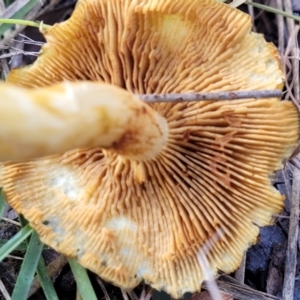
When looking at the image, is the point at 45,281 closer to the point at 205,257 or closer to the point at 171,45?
the point at 205,257

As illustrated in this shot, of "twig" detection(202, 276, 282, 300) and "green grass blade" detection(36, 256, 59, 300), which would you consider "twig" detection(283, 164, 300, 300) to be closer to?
"twig" detection(202, 276, 282, 300)

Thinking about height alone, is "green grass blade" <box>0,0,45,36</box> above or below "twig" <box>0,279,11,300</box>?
above

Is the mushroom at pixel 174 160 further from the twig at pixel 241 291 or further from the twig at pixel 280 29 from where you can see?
the twig at pixel 280 29

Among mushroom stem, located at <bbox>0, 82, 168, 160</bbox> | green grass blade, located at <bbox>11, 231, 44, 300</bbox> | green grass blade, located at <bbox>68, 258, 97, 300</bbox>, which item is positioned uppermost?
mushroom stem, located at <bbox>0, 82, 168, 160</bbox>

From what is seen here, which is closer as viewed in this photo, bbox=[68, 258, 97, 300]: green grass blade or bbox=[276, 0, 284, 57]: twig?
bbox=[68, 258, 97, 300]: green grass blade

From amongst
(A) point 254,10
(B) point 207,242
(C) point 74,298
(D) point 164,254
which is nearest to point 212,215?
(B) point 207,242

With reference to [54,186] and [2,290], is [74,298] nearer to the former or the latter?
[2,290]

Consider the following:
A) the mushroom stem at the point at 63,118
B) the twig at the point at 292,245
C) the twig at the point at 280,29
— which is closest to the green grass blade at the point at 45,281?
the mushroom stem at the point at 63,118

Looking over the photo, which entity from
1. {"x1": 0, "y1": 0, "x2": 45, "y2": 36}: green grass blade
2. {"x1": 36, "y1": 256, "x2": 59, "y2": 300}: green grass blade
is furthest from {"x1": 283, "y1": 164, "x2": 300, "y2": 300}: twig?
{"x1": 0, "y1": 0, "x2": 45, "y2": 36}: green grass blade
